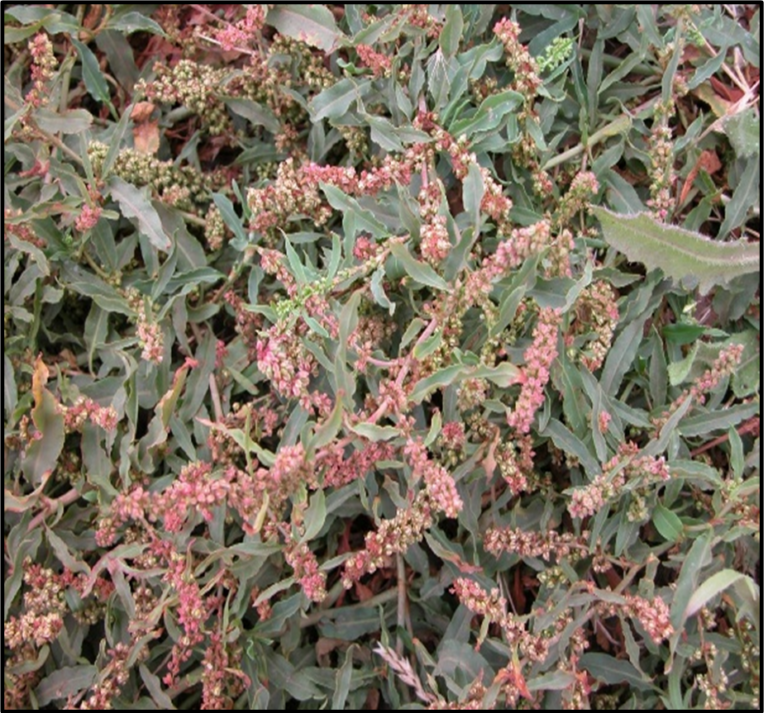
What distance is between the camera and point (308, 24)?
204 cm

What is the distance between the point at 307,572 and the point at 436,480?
37cm

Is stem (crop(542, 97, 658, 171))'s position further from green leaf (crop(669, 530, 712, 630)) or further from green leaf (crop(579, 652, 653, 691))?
green leaf (crop(579, 652, 653, 691))

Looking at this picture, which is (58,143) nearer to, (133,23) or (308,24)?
(133,23)

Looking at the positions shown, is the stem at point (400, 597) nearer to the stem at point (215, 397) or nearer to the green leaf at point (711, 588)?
the stem at point (215, 397)

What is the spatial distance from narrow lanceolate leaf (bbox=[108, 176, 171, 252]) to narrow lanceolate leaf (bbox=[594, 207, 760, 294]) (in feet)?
3.43

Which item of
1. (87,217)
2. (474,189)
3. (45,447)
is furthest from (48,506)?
(474,189)

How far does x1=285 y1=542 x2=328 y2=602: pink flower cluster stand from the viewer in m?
1.70

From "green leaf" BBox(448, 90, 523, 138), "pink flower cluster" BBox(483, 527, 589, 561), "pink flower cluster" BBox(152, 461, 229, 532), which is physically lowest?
"pink flower cluster" BBox(483, 527, 589, 561)

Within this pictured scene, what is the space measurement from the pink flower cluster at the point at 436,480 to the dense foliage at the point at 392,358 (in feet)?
0.08

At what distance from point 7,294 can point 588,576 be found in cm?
161

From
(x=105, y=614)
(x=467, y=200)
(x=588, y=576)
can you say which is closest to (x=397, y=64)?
(x=467, y=200)

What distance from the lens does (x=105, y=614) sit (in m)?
1.98

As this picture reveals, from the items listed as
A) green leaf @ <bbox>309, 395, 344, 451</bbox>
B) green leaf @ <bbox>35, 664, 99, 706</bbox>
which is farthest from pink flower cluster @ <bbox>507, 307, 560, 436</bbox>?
green leaf @ <bbox>35, 664, 99, 706</bbox>

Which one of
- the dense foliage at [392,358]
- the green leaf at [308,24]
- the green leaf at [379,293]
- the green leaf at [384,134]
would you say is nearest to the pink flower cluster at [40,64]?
the dense foliage at [392,358]
